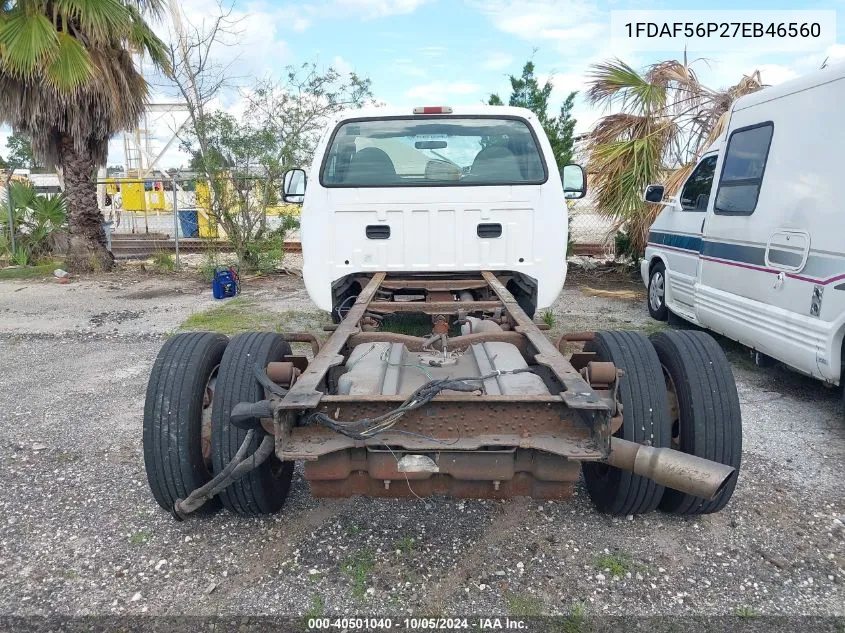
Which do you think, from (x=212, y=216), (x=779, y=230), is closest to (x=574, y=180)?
(x=779, y=230)

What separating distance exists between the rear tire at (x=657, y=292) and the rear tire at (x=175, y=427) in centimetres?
609

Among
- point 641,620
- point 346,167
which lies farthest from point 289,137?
point 641,620

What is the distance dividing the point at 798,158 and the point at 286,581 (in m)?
4.40

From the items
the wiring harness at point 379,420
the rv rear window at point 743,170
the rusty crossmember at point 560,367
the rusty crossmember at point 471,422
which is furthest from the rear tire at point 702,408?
the rv rear window at point 743,170

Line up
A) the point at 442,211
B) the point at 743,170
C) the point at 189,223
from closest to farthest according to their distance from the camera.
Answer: the point at 442,211 → the point at 743,170 → the point at 189,223

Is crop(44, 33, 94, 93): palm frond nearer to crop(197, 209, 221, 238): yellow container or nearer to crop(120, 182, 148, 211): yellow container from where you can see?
crop(197, 209, 221, 238): yellow container

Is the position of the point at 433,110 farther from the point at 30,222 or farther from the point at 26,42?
the point at 30,222

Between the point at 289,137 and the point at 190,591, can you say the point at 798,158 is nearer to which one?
the point at 190,591

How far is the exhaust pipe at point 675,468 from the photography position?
7.39 ft

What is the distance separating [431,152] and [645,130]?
5959 millimetres

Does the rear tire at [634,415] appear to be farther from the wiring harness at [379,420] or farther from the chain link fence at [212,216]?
the chain link fence at [212,216]

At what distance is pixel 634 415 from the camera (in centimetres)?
288

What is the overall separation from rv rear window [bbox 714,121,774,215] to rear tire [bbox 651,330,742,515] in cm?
265

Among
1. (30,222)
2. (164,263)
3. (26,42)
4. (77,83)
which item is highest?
(26,42)
